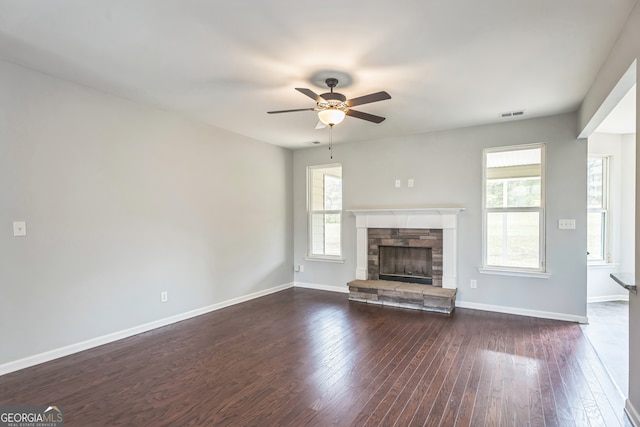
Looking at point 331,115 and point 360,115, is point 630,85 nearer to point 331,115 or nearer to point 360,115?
point 360,115

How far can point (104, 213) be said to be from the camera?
3.54m

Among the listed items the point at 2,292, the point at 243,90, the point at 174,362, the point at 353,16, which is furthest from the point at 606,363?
the point at 2,292

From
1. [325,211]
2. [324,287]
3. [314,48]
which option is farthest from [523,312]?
[314,48]

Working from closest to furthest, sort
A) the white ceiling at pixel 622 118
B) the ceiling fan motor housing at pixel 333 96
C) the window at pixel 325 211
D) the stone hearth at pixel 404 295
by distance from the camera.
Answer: the ceiling fan motor housing at pixel 333 96 → the white ceiling at pixel 622 118 → the stone hearth at pixel 404 295 → the window at pixel 325 211

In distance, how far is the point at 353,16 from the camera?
7.34ft

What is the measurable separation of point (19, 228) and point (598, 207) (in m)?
7.53

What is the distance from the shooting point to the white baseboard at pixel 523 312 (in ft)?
13.9

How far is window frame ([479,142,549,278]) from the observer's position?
442cm

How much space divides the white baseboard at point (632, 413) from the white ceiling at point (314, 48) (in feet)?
8.33

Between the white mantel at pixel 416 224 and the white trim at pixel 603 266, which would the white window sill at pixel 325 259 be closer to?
the white mantel at pixel 416 224

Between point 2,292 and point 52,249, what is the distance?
0.49 m

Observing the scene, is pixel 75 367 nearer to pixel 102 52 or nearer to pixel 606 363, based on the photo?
pixel 102 52

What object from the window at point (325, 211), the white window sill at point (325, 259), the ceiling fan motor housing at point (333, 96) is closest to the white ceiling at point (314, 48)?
the ceiling fan motor housing at point (333, 96)

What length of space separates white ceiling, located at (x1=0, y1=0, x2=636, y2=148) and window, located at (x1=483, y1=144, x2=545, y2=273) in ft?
2.89
